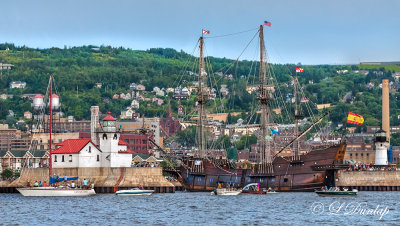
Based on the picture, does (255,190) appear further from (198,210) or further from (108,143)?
(198,210)

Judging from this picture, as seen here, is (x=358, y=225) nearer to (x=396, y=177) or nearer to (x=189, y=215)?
(x=189, y=215)

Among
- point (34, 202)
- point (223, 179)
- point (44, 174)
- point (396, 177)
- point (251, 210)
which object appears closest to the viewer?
point (251, 210)

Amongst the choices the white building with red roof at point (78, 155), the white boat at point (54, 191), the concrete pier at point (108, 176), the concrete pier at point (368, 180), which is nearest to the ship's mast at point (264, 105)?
the concrete pier at point (368, 180)

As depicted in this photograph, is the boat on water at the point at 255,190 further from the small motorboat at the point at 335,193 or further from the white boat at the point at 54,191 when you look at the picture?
the white boat at the point at 54,191

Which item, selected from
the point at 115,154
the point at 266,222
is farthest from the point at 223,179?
the point at 266,222

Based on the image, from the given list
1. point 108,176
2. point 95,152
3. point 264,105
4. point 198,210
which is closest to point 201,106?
point 264,105

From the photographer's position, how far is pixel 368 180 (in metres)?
162

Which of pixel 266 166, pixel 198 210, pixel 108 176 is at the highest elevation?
pixel 266 166

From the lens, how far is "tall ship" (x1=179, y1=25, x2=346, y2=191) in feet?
468

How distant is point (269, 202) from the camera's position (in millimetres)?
117562

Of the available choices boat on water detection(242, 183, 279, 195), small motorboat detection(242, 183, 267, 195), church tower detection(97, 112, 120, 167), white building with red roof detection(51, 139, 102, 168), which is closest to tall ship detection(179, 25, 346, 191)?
boat on water detection(242, 183, 279, 195)

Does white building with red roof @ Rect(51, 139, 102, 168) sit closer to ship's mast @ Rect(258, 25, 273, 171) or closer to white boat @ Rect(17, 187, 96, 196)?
white boat @ Rect(17, 187, 96, 196)

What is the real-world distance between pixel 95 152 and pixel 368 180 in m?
50.1

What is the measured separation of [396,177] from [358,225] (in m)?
78.1
